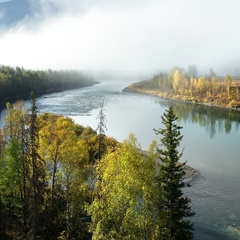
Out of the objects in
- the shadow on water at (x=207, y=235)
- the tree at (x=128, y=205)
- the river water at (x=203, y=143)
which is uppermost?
the tree at (x=128, y=205)

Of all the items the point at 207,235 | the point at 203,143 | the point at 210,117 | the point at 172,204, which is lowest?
the point at 207,235

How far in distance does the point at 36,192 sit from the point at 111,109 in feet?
410

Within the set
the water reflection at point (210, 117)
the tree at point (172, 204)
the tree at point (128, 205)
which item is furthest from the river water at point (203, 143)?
the tree at point (128, 205)

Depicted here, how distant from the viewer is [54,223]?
4369cm

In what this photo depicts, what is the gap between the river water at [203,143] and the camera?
177 feet

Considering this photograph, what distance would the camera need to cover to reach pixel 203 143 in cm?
10312

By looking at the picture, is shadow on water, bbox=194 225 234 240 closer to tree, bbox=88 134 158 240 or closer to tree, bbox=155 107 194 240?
tree, bbox=155 107 194 240

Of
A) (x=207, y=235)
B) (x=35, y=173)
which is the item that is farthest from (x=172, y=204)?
(x=207, y=235)

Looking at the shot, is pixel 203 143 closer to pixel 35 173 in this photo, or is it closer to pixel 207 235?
pixel 207 235

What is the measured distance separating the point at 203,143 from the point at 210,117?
53.2 meters

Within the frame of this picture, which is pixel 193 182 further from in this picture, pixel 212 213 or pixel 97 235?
pixel 97 235

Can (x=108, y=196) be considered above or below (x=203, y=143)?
above

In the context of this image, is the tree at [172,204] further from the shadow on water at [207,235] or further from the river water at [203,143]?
the river water at [203,143]

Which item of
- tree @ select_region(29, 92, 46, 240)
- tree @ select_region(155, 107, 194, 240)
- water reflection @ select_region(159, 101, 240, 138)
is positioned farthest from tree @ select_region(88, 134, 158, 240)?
water reflection @ select_region(159, 101, 240, 138)
